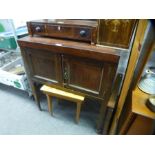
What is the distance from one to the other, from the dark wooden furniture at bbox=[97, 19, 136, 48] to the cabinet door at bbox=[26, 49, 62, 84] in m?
0.36

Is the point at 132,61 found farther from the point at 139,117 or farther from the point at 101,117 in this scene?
the point at 101,117

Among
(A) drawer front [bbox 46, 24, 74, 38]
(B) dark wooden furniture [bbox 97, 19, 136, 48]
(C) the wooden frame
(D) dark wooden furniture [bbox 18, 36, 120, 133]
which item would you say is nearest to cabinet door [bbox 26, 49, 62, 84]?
(D) dark wooden furniture [bbox 18, 36, 120, 133]

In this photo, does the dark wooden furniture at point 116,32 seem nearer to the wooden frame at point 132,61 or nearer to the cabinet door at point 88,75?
the wooden frame at point 132,61

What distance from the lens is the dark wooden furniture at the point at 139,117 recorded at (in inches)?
32.2

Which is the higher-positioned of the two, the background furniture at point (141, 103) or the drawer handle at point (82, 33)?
the drawer handle at point (82, 33)

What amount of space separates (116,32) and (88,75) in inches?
14.2

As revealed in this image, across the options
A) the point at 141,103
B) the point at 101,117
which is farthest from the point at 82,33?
the point at 101,117

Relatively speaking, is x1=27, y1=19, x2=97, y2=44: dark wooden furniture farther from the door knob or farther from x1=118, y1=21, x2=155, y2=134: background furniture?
x1=118, y1=21, x2=155, y2=134: background furniture

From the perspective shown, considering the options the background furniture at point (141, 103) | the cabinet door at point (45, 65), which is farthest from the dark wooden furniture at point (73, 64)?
the background furniture at point (141, 103)

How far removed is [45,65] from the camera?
1131 millimetres

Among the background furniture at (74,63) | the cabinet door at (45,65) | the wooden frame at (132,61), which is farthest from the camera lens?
the cabinet door at (45,65)

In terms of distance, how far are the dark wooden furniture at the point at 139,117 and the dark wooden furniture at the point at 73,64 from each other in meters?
0.20

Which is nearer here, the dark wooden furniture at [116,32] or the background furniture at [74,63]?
the dark wooden furniture at [116,32]
